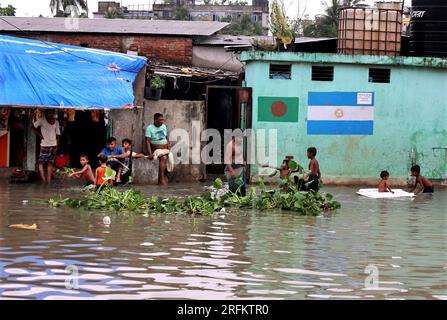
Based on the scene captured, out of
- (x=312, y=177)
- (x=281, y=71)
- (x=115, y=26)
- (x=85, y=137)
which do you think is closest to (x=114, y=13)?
(x=115, y=26)

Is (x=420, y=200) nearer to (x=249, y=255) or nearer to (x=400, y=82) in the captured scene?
(x=400, y=82)

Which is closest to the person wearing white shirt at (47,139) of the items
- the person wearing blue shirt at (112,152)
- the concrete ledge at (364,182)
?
the person wearing blue shirt at (112,152)

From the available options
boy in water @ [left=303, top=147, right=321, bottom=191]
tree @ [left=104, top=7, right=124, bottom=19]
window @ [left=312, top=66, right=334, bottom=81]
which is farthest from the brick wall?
tree @ [left=104, top=7, right=124, bottom=19]

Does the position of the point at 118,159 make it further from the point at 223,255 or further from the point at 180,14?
A: the point at 180,14

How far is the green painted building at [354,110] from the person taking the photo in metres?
20.5

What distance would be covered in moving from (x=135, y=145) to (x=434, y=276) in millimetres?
11549

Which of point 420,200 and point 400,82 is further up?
point 400,82

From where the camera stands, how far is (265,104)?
20.4 meters

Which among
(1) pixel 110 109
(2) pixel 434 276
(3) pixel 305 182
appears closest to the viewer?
(2) pixel 434 276

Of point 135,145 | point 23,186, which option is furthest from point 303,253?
point 135,145

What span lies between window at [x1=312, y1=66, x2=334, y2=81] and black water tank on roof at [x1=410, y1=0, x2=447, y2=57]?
99.1 inches

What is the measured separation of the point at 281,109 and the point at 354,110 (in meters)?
1.65

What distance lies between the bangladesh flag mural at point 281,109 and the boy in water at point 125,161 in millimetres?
3120

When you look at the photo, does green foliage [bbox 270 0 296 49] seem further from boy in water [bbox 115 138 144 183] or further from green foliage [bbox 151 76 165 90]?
boy in water [bbox 115 138 144 183]
